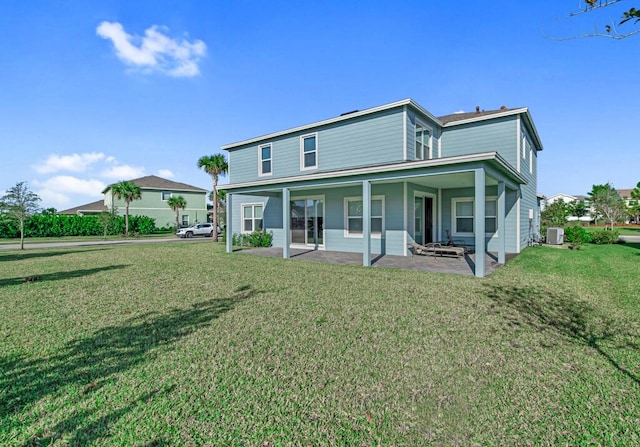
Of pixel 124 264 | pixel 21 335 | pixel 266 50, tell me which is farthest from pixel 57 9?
pixel 21 335

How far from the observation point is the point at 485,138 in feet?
43.1

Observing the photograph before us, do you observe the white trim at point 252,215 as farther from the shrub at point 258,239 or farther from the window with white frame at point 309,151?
the window with white frame at point 309,151

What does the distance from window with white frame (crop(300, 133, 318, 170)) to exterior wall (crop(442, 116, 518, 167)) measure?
6.08 m

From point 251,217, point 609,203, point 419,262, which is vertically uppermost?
point 609,203

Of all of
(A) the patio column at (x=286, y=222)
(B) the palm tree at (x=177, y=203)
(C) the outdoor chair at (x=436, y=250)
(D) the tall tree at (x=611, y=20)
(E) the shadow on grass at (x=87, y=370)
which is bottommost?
(E) the shadow on grass at (x=87, y=370)

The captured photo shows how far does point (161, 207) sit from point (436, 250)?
3792 cm

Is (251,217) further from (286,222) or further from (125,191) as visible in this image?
(125,191)

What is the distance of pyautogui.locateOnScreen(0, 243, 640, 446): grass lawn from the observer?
2.34 meters

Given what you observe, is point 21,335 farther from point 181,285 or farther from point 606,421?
point 606,421

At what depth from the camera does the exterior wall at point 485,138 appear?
12.5 m

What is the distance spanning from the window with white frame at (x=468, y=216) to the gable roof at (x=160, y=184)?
121 ft

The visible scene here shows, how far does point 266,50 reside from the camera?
1364 cm

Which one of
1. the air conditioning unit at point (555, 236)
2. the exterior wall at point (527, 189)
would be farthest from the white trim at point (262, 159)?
the air conditioning unit at point (555, 236)

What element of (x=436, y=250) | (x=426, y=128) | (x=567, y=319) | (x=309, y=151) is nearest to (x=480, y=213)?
(x=567, y=319)
